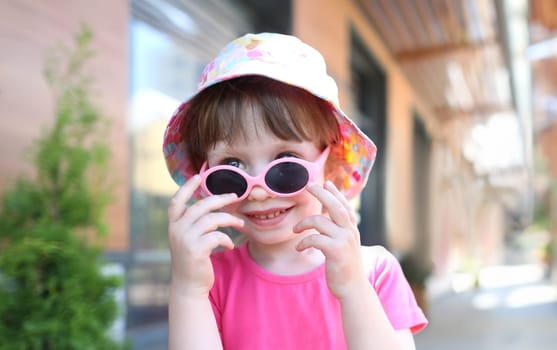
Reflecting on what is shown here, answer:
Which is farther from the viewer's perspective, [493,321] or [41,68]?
[493,321]

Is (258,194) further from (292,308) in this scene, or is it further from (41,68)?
(41,68)

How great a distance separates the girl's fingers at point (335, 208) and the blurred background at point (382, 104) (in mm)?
1490

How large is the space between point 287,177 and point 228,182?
0.14 m

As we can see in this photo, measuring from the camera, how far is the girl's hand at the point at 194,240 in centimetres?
121

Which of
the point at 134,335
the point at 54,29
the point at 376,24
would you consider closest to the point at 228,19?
the point at 54,29

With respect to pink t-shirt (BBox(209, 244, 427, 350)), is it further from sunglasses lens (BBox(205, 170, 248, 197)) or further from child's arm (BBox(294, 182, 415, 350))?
sunglasses lens (BBox(205, 170, 248, 197))

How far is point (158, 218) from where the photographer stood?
3.92 m

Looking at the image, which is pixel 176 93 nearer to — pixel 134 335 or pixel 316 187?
pixel 134 335

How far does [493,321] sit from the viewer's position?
324 inches

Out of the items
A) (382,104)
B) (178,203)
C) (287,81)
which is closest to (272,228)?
(178,203)

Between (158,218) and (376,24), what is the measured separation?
4628mm

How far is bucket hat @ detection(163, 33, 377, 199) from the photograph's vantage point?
4.39 ft

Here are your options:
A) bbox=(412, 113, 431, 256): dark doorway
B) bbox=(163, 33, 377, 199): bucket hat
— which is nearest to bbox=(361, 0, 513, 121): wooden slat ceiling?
bbox=(412, 113, 431, 256): dark doorway

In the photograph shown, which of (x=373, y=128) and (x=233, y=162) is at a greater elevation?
(x=373, y=128)
